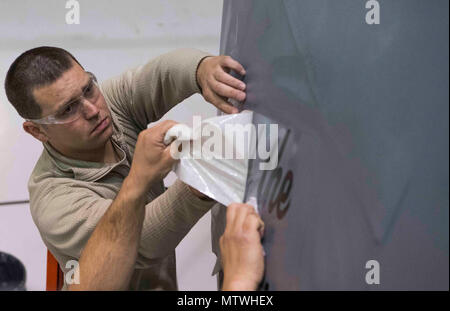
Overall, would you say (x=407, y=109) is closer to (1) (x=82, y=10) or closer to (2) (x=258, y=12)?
(2) (x=258, y=12)

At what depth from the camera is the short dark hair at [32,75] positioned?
1.45 metres

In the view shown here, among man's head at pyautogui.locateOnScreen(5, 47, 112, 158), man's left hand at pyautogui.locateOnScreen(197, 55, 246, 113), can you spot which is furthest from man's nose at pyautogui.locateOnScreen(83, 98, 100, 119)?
man's left hand at pyautogui.locateOnScreen(197, 55, 246, 113)

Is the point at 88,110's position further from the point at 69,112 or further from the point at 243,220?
the point at 243,220

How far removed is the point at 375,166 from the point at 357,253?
120 millimetres

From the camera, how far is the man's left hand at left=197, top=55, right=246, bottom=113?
4.42 ft

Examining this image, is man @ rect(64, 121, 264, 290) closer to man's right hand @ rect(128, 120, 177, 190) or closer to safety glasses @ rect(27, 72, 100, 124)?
man's right hand @ rect(128, 120, 177, 190)

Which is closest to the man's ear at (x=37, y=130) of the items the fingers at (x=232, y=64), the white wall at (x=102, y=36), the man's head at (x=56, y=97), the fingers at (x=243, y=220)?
the man's head at (x=56, y=97)

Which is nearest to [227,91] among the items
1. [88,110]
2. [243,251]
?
[88,110]

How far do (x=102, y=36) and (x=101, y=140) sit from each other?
1418 mm

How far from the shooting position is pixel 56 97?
4.78ft

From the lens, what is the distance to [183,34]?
278 centimetres

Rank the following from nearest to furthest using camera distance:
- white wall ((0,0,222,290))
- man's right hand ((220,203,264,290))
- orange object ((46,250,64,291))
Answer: man's right hand ((220,203,264,290)) → orange object ((46,250,64,291)) → white wall ((0,0,222,290))

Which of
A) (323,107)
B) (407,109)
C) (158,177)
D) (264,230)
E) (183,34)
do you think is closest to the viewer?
(407,109)

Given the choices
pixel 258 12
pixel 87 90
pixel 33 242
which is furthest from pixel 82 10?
pixel 258 12
